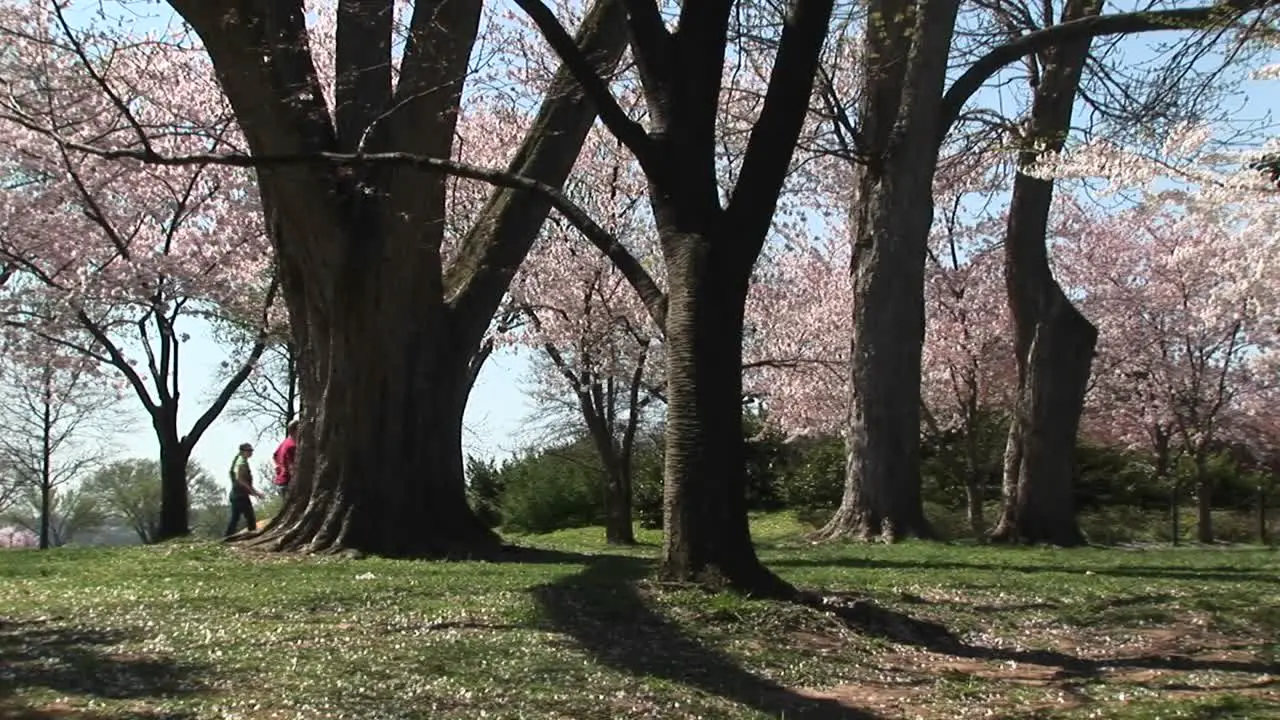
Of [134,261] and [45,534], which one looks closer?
[134,261]

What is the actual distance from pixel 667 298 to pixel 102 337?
15.4 meters

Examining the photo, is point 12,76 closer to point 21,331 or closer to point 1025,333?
point 21,331

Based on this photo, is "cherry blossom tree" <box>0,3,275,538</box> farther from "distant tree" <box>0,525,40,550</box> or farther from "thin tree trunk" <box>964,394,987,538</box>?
"distant tree" <box>0,525,40,550</box>

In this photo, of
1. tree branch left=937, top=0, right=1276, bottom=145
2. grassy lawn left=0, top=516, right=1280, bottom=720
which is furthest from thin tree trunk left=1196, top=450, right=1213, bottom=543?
grassy lawn left=0, top=516, right=1280, bottom=720

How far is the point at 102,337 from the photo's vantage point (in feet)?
66.7

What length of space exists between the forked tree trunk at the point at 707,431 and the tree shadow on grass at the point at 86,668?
2865mm

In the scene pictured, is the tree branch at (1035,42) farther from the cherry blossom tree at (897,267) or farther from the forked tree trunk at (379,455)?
the forked tree trunk at (379,455)

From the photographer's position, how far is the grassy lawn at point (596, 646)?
213 inches

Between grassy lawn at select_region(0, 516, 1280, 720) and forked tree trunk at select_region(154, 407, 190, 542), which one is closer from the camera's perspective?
grassy lawn at select_region(0, 516, 1280, 720)

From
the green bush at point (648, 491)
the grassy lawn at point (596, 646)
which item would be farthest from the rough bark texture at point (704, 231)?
the green bush at point (648, 491)

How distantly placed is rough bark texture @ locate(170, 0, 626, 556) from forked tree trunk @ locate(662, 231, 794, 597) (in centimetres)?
380

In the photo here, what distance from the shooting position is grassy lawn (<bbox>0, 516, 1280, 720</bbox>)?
17.7ft

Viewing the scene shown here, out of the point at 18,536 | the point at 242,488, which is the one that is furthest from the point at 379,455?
the point at 18,536

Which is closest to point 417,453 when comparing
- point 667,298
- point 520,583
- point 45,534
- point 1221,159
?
point 520,583
